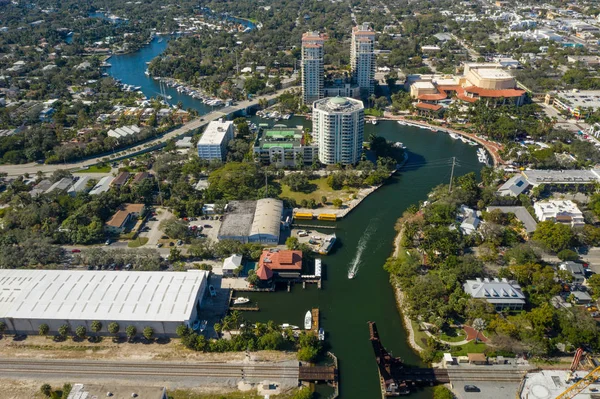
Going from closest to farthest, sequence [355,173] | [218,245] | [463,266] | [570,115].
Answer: [463,266]
[218,245]
[355,173]
[570,115]

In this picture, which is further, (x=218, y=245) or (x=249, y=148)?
(x=249, y=148)

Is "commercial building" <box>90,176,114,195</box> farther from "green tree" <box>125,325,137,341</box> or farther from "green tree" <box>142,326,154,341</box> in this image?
"green tree" <box>142,326,154,341</box>

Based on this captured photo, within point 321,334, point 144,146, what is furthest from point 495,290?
point 144,146

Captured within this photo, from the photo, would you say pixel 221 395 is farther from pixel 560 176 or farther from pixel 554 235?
pixel 560 176

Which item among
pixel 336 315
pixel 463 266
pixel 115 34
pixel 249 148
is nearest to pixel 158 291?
pixel 336 315

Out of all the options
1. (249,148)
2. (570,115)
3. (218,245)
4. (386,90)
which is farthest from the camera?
(386,90)

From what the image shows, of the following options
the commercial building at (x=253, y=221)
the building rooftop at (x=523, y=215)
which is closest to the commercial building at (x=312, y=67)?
the commercial building at (x=253, y=221)

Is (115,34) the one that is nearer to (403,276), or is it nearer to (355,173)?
(355,173)
